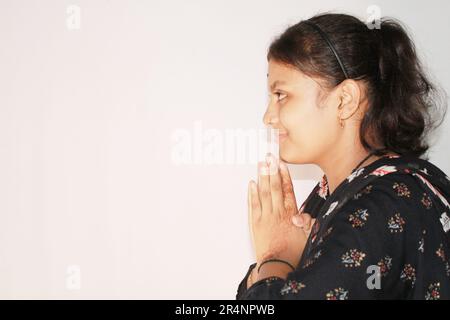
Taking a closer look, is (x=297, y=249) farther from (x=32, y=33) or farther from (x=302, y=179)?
(x=32, y=33)

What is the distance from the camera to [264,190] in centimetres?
113

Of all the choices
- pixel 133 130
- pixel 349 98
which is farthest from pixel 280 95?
pixel 133 130

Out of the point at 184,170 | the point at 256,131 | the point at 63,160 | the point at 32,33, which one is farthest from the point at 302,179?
the point at 32,33

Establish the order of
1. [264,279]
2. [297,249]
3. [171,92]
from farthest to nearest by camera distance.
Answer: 1. [171,92]
2. [297,249]
3. [264,279]

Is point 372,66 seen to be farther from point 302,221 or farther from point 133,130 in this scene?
point 133,130

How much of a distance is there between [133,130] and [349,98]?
0.66 metres

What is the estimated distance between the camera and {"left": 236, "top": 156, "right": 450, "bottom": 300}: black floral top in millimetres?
838

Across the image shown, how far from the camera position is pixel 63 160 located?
154 cm

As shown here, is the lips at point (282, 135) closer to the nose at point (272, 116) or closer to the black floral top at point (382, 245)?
the nose at point (272, 116)

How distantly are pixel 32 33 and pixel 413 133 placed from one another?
1.02 m

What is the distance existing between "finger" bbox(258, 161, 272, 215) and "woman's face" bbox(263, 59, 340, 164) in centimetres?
6

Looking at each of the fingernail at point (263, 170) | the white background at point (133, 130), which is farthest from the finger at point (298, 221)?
the white background at point (133, 130)

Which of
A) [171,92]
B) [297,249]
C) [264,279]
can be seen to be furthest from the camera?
[171,92]

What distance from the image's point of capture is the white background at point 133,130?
1.52 m
